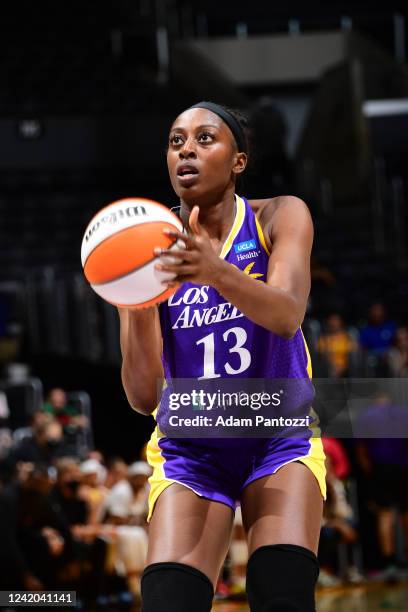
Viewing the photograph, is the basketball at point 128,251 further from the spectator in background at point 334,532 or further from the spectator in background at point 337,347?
the spectator in background at point 337,347

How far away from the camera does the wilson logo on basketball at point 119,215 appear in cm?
281

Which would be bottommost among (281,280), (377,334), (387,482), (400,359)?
(387,482)

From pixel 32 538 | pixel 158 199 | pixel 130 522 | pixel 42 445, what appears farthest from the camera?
pixel 158 199

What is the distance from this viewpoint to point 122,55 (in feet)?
59.4

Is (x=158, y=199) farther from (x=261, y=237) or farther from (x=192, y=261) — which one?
(x=192, y=261)

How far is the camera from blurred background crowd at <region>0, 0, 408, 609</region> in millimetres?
8312

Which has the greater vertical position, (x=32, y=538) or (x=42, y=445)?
(x=32, y=538)

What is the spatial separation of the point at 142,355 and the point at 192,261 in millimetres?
608

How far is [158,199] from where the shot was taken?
62.7 ft

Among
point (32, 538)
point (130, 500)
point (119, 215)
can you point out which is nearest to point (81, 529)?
point (130, 500)

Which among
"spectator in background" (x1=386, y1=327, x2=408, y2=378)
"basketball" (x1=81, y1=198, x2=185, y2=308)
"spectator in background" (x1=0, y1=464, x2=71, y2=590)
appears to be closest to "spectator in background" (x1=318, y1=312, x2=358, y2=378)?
"spectator in background" (x1=386, y1=327, x2=408, y2=378)

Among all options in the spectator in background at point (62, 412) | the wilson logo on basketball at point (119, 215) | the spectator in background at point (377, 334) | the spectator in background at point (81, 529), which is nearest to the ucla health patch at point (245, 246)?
the wilson logo on basketball at point (119, 215)

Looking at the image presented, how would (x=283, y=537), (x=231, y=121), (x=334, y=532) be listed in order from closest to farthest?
(x=283, y=537), (x=231, y=121), (x=334, y=532)

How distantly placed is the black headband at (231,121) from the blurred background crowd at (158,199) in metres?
0.18
